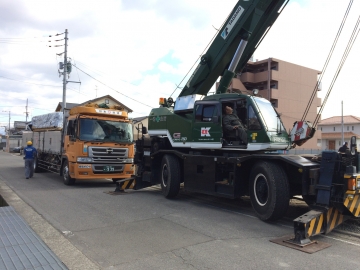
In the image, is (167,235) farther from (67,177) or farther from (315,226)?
(67,177)

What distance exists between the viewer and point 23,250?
5.34 meters

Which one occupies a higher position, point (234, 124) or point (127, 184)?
point (234, 124)

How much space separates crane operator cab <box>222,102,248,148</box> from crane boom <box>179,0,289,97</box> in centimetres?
241

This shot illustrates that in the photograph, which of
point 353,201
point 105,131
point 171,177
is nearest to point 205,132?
point 171,177

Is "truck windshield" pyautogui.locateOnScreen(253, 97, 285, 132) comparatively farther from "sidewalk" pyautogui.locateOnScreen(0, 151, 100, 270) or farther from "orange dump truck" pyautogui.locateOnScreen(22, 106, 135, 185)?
"orange dump truck" pyautogui.locateOnScreen(22, 106, 135, 185)

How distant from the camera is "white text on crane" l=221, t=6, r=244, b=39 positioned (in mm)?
9898

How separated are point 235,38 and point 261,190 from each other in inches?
199

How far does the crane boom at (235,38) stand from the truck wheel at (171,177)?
2602 mm

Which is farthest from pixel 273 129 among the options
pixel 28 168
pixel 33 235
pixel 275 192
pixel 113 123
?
pixel 28 168

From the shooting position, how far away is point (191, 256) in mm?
5113

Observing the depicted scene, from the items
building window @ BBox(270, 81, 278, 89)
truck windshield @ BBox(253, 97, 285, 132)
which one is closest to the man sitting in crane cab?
truck windshield @ BBox(253, 97, 285, 132)

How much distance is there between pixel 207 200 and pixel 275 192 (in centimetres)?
348

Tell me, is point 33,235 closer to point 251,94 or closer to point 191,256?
point 191,256

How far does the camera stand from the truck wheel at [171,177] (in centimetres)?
1002
